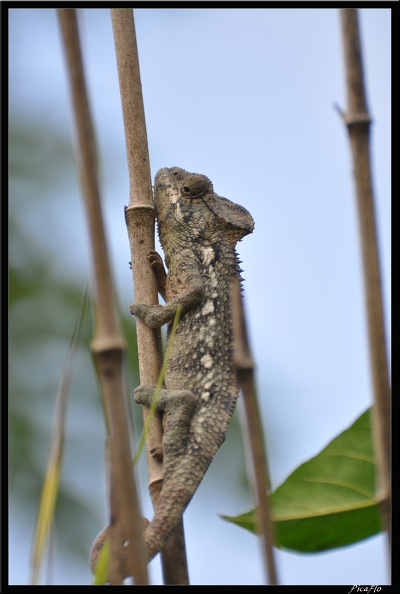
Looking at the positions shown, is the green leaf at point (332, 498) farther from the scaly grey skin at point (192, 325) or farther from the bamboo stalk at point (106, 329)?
the scaly grey skin at point (192, 325)

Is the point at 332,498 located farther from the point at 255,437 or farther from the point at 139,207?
the point at 139,207

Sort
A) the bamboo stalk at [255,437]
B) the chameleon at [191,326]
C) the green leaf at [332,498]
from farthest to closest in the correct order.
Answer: the chameleon at [191,326]
the green leaf at [332,498]
the bamboo stalk at [255,437]

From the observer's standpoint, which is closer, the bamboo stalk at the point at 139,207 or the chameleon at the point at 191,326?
the bamboo stalk at the point at 139,207

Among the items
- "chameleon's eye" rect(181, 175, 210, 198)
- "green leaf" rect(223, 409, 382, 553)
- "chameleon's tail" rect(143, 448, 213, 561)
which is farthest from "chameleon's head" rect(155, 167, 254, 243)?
"green leaf" rect(223, 409, 382, 553)

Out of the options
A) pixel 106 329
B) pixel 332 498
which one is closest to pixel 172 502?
pixel 332 498

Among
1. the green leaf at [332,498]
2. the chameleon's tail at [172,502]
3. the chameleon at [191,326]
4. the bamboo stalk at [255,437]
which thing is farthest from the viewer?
the chameleon at [191,326]

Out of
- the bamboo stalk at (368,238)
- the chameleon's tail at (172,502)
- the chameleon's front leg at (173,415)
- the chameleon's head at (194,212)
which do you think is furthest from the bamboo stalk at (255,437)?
the chameleon's head at (194,212)

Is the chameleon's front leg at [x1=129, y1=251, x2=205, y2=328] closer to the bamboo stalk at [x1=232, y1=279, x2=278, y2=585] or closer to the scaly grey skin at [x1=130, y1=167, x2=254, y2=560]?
the scaly grey skin at [x1=130, y1=167, x2=254, y2=560]
